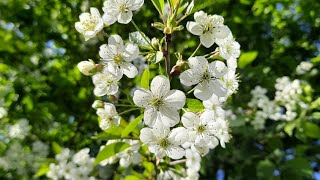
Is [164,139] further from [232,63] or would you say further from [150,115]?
[232,63]

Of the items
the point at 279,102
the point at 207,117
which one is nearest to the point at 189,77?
the point at 207,117

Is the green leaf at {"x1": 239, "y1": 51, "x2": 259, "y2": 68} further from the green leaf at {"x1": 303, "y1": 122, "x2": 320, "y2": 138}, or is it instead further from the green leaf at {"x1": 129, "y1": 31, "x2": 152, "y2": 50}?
the green leaf at {"x1": 129, "y1": 31, "x2": 152, "y2": 50}

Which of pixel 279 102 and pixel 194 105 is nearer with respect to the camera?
pixel 194 105

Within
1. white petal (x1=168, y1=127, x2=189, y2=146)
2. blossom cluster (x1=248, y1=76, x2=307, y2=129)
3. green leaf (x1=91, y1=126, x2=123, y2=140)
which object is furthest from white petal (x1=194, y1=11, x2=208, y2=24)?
blossom cluster (x1=248, y1=76, x2=307, y2=129)

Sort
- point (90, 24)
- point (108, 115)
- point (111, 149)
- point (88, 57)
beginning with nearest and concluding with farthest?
point (90, 24), point (108, 115), point (111, 149), point (88, 57)

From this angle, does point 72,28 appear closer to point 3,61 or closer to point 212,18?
point 3,61
